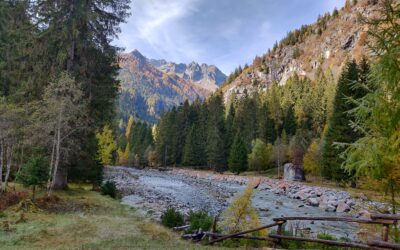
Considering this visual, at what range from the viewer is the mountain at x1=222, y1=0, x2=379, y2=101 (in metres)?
129

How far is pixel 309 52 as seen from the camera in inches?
5915

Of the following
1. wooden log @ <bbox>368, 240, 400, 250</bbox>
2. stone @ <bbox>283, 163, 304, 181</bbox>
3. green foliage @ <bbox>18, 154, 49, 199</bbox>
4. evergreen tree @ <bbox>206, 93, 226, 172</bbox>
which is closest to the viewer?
wooden log @ <bbox>368, 240, 400, 250</bbox>

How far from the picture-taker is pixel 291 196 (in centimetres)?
3198

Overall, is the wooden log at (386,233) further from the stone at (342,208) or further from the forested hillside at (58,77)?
the stone at (342,208)

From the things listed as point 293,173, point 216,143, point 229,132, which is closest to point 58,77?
point 293,173

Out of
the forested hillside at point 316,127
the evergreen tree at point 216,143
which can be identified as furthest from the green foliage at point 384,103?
the evergreen tree at point 216,143

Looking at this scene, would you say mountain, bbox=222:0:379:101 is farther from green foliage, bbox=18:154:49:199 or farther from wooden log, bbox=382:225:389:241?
wooden log, bbox=382:225:389:241

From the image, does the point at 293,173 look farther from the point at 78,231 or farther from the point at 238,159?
the point at 78,231

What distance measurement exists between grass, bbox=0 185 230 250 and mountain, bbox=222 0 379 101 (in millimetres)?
110940

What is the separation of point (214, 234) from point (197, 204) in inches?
504

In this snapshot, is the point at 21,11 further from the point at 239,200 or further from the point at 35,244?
the point at 239,200

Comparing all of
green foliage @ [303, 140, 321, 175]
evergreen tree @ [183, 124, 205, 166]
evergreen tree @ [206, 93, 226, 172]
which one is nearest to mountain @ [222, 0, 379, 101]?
evergreen tree @ [206, 93, 226, 172]

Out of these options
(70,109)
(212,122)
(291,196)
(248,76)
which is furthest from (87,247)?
(248,76)

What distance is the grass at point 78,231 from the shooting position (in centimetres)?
962
